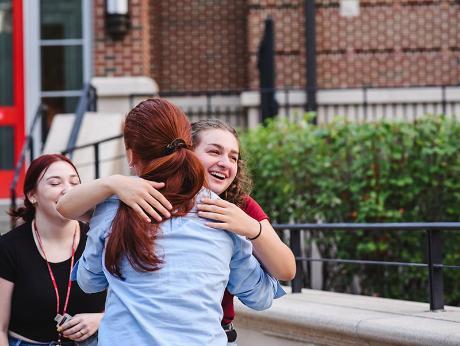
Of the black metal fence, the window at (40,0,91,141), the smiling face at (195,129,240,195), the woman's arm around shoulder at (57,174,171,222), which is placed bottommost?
the woman's arm around shoulder at (57,174,171,222)

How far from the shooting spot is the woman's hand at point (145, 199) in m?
2.46

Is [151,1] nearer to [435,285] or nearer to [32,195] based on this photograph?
[435,285]

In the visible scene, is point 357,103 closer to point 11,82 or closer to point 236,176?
point 11,82

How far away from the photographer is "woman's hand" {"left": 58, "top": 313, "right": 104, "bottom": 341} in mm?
3621

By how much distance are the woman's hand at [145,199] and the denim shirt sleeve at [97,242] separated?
0.10m

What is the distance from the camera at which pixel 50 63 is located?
40.4ft

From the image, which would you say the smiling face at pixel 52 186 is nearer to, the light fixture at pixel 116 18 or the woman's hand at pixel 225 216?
the woman's hand at pixel 225 216

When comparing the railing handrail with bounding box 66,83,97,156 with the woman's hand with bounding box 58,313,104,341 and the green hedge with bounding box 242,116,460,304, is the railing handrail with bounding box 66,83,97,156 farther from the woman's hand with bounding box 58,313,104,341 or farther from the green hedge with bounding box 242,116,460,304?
the woman's hand with bounding box 58,313,104,341

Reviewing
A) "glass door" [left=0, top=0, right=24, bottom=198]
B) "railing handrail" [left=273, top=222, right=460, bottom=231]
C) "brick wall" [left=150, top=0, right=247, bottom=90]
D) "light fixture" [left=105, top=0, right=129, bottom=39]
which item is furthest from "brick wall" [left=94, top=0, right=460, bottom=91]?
"railing handrail" [left=273, top=222, right=460, bottom=231]

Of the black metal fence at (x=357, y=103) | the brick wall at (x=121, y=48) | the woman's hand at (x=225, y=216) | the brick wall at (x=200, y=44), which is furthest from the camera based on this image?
the brick wall at (x=200, y=44)

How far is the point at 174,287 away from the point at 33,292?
1408 mm

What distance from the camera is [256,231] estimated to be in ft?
8.51

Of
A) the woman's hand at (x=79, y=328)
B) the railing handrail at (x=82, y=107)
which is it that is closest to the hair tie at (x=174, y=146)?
the woman's hand at (x=79, y=328)

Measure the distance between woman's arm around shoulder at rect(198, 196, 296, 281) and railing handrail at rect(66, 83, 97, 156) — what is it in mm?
6948
